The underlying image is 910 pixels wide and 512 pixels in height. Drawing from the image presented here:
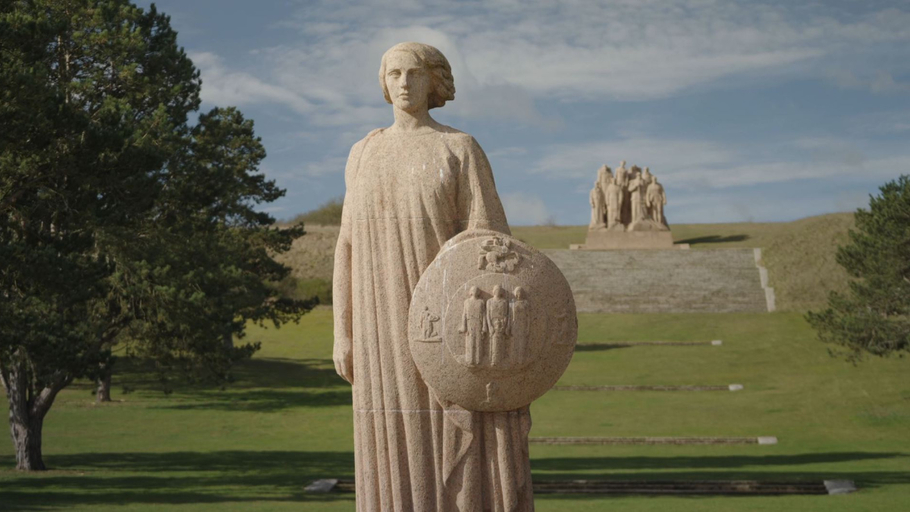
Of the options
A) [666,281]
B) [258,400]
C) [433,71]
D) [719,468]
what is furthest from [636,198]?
[433,71]

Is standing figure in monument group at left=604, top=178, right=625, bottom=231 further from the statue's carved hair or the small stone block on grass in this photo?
the statue's carved hair

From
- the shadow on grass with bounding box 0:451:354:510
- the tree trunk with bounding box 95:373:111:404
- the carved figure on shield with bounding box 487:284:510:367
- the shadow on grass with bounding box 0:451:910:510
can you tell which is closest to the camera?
the carved figure on shield with bounding box 487:284:510:367

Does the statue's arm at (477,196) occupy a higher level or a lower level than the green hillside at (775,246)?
lower

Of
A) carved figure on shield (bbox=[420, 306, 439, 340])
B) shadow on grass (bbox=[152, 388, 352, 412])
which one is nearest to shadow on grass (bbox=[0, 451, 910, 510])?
shadow on grass (bbox=[152, 388, 352, 412])

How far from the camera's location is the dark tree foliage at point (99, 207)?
14.8m

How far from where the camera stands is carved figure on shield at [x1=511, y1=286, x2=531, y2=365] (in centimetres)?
599

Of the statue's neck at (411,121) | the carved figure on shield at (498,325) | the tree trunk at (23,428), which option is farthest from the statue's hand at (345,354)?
the tree trunk at (23,428)

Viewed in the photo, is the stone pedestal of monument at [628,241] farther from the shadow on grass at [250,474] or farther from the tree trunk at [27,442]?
the tree trunk at [27,442]

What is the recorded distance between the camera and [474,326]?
5.96m

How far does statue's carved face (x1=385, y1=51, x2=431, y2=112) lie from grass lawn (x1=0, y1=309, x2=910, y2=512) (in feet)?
31.6

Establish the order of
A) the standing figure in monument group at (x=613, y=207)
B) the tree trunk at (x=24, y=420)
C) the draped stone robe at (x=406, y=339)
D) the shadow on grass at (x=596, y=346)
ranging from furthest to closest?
1. the standing figure in monument group at (x=613, y=207)
2. the shadow on grass at (x=596, y=346)
3. the tree trunk at (x=24, y=420)
4. the draped stone robe at (x=406, y=339)

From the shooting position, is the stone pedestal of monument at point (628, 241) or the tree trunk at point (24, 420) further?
the stone pedestal of monument at point (628, 241)

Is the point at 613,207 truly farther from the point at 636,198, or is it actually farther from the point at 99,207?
the point at 99,207

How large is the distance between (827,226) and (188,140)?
3943 cm
